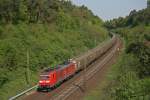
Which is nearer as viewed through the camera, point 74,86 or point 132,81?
point 132,81

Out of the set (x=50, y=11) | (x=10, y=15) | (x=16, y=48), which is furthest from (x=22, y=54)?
(x=50, y=11)

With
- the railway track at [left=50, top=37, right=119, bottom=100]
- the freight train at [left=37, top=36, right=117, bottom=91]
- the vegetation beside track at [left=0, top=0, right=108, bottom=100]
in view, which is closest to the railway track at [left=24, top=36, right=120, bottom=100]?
the railway track at [left=50, top=37, right=119, bottom=100]

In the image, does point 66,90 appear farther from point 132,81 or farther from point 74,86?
point 132,81

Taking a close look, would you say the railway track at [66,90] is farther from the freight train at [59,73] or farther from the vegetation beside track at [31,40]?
the vegetation beside track at [31,40]

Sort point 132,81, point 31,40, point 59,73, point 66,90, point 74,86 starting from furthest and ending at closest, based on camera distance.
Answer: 1. point 31,40
2. point 74,86
3. point 59,73
4. point 66,90
5. point 132,81

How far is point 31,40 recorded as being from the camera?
207 feet

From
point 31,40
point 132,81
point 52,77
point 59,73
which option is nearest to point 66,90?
point 52,77

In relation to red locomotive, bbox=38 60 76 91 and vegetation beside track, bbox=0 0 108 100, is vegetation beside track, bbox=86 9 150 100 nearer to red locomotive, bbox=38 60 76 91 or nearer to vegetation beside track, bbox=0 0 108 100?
red locomotive, bbox=38 60 76 91

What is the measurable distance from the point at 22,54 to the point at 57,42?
23642 mm

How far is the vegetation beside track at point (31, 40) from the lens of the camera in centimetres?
5125

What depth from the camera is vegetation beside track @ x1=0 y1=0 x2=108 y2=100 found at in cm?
5125

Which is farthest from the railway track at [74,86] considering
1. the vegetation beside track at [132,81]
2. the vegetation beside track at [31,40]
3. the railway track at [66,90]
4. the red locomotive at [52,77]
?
the vegetation beside track at [31,40]

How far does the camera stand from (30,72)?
54.8m

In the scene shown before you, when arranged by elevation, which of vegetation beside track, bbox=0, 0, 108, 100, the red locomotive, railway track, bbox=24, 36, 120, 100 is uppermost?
vegetation beside track, bbox=0, 0, 108, 100
